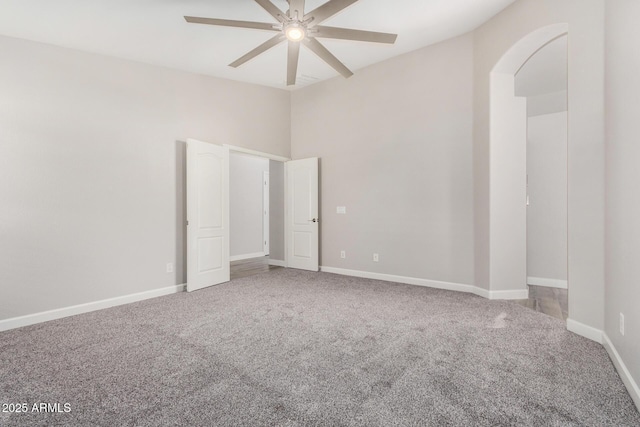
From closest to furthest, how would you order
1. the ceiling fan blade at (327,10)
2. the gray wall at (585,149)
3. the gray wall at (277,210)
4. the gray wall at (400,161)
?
the ceiling fan blade at (327,10) → the gray wall at (585,149) → the gray wall at (400,161) → the gray wall at (277,210)

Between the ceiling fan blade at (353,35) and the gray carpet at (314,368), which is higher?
the ceiling fan blade at (353,35)

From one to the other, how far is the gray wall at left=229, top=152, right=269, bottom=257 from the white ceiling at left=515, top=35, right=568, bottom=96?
226 inches

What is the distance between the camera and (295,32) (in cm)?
266

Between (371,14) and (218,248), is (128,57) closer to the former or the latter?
(218,248)

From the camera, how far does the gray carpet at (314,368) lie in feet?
5.50

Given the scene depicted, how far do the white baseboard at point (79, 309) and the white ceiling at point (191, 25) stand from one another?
3078 mm

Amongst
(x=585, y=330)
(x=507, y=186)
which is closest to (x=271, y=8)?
(x=507, y=186)

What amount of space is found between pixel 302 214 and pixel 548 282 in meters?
4.25

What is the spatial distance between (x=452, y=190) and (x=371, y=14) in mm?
2499

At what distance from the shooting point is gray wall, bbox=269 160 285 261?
6418 millimetres

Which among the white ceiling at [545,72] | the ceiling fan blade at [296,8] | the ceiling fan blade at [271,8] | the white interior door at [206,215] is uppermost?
the white ceiling at [545,72]

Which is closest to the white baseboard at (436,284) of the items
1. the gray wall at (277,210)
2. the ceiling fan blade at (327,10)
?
the gray wall at (277,210)

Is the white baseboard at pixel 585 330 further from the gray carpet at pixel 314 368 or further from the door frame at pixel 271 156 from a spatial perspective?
the door frame at pixel 271 156

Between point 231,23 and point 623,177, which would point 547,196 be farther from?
point 231,23
